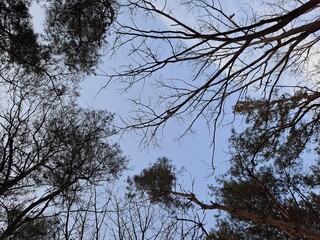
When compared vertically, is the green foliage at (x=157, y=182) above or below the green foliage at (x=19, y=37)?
below

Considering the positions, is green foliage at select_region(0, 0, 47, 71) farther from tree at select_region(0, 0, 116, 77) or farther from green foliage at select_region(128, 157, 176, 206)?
green foliage at select_region(128, 157, 176, 206)

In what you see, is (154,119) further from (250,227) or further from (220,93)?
(250,227)

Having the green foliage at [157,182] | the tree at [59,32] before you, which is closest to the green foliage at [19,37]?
the tree at [59,32]

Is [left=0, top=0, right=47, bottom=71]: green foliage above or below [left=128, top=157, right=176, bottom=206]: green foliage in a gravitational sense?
above

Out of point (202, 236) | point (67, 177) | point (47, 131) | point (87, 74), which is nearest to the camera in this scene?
point (202, 236)

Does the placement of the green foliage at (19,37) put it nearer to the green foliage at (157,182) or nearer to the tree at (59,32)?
the tree at (59,32)

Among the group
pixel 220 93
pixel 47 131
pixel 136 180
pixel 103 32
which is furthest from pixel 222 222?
pixel 103 32

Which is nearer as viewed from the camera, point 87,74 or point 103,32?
point 103,32

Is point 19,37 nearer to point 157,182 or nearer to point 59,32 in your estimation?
point 59,32

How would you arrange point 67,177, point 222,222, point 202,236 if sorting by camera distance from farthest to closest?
1. point 222,222
2. point 67,177
3. point 202,236

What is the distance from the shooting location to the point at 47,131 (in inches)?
261

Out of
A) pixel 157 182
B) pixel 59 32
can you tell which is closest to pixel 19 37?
pixel 59 32

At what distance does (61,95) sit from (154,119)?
2495 mm

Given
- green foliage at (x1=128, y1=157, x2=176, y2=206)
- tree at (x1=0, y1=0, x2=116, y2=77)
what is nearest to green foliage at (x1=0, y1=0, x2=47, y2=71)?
tree at (x1=0, y1=0, x2=116, y2=77)
